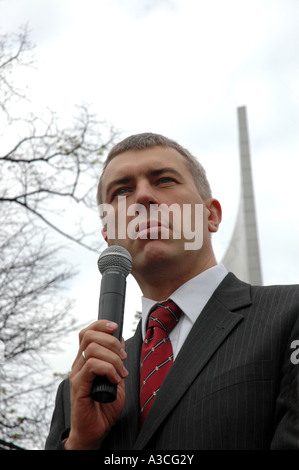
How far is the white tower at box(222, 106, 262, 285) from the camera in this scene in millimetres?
25969

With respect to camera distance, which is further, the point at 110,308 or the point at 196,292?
the point at 196,292

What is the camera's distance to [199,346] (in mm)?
2406

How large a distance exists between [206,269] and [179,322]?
1.59 feet

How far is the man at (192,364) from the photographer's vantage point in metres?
2.08

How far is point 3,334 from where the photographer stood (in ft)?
26.0

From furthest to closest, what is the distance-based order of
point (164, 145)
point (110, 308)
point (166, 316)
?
point (164, 145)
point (166, 316)
point (110, 308)

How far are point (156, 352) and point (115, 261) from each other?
0.48m

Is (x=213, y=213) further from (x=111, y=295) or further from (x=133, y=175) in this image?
(x=111, y=295)

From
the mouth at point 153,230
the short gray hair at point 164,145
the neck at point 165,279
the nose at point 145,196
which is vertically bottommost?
the neck at point 165,279

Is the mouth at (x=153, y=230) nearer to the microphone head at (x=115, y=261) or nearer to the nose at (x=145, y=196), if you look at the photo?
the nose at (x=145, y=196)

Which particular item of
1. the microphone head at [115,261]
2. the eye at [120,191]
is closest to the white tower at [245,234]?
the eye at [120,191]

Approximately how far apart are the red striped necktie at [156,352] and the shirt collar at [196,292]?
0.16ft

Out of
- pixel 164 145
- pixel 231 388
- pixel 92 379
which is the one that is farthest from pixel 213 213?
pixel 92 379

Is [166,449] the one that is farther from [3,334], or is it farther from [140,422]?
[3,334]
